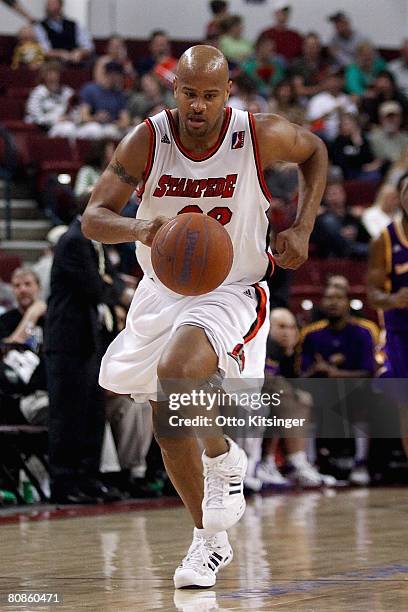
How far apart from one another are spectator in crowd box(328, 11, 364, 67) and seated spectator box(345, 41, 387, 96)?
0.98 ft

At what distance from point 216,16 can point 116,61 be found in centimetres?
272

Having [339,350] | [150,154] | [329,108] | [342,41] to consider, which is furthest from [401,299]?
[342,41]

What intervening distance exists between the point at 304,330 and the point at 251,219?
5347 millimetres

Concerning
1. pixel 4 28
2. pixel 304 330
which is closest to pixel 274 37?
pixel 4 28

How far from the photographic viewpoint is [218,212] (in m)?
4.69

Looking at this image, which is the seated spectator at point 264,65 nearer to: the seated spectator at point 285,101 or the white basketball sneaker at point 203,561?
the seated spectator at point 285,101

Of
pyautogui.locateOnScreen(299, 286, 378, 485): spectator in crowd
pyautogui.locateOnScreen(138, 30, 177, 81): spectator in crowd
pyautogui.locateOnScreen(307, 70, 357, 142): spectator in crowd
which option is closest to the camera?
pyautogui.locateOnScreen(299, 286, 378, 485): spectator in crowd

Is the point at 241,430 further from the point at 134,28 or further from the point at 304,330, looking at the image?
the point at 134,28

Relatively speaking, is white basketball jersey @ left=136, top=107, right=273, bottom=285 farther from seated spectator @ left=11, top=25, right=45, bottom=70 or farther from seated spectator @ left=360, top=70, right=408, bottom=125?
seated spectator @ left=360, top=70, right=408, bottom=125

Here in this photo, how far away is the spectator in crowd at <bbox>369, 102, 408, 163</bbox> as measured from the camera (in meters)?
15.0

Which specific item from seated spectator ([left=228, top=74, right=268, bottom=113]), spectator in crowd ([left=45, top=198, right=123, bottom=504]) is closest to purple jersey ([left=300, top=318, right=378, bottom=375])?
spectator in crowd ([left=45, top=198, right=123, bottom=504])

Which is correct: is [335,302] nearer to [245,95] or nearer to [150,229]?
[245,95]

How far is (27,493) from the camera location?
26.4 ft

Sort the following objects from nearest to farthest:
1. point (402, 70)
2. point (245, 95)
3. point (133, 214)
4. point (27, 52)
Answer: point (133, 214), point (245, 95), point (27, 52), point (402, 70)
